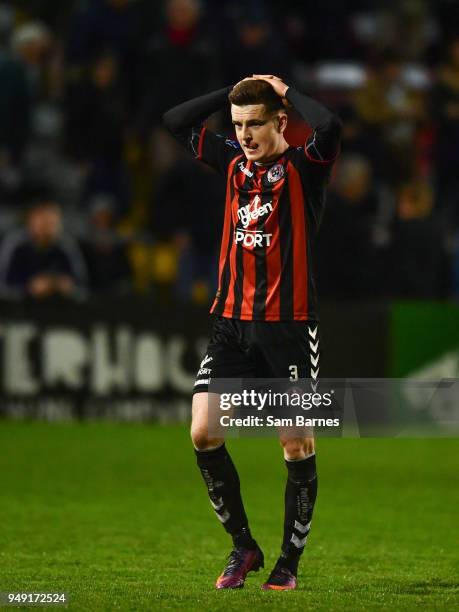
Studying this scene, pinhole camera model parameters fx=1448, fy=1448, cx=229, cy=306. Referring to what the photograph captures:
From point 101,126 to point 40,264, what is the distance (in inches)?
95.0

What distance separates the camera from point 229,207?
5.77 m

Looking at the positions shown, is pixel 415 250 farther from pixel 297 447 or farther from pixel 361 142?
pixel 297 447

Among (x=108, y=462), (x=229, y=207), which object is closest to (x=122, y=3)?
(x=108, y=462)

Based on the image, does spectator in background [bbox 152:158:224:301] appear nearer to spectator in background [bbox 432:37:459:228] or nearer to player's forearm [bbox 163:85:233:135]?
spectator in background [bbox 432:37:459:228]

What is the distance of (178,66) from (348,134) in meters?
1.80

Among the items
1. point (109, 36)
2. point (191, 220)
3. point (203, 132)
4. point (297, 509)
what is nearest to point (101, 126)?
point (109, 36)

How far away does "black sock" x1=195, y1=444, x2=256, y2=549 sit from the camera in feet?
18.9

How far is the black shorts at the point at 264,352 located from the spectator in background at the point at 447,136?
928 cm

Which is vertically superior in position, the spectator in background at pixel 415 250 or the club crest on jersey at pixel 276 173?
the club crest on jersey at pixel 276 173

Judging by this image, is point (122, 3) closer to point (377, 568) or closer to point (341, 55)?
point (341, 55)

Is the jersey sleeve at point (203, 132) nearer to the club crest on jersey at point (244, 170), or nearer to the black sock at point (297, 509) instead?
the club crest on jersey at point (244, 170)

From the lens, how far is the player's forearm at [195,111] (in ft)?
19.3

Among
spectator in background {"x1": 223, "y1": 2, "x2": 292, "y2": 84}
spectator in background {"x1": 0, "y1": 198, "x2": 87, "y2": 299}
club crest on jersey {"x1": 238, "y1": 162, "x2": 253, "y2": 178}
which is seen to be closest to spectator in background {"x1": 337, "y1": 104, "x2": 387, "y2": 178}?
spectator in background {"x1": 223, "y1": 2, "x2": 292, "y2": 84}

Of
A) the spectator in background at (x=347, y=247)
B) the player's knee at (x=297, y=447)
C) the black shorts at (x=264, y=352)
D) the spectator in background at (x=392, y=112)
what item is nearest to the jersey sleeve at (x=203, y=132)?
the black shorts at (x=264, y=352)
